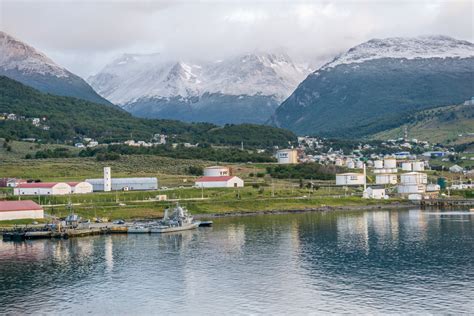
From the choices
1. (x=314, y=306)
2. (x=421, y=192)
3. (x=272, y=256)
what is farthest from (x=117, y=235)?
(x=421, y=192)

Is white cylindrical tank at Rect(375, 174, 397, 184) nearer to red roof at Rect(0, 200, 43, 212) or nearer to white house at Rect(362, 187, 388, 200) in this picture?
white house at Rect(362, 187, 388, 200)

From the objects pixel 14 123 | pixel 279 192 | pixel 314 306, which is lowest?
pixel 314 306

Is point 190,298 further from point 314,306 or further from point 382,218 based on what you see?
point 382,218

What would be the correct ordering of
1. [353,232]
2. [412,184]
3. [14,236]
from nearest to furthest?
1. [353,232]
2. [14,236]
3. [412,184]

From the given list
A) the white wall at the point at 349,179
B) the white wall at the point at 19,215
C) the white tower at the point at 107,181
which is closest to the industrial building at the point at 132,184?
the white tower at the point at 107,181

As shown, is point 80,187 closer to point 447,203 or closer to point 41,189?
point 41,189

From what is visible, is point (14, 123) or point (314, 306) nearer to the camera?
point (314, 306)

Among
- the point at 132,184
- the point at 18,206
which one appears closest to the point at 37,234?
the point at 18,206
